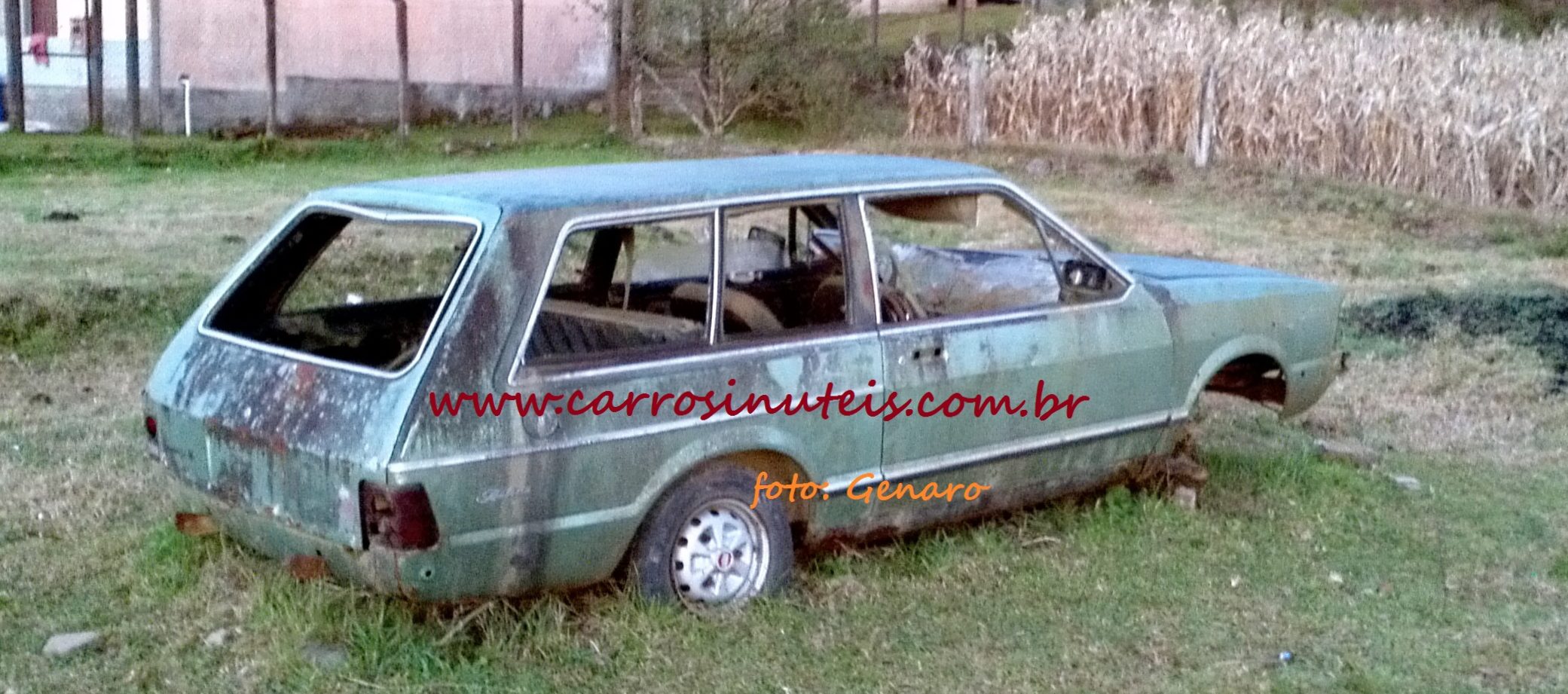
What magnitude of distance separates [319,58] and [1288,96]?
36.9ft

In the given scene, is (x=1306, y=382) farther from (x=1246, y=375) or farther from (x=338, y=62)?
(x=338, y=62)

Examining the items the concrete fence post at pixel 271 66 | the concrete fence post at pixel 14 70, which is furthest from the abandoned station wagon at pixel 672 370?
the concrete fence post at pixel 14 70

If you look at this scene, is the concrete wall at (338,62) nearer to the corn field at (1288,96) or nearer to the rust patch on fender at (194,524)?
the corn field at (1288,96)

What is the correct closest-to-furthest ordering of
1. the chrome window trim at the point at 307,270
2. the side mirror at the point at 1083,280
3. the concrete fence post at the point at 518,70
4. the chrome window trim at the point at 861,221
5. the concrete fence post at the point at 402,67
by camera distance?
the chrome window trim at the point at 307,270 → the chrome window trim at the point at 861,221 → the side mirror at the point at 1083,280 → the concrete fence post at the point at 402,67 → the concrete fence post at the point at 518,70

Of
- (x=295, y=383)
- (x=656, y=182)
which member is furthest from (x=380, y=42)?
(x=295, y=383)

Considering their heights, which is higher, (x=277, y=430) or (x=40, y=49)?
(x=40, y=49)

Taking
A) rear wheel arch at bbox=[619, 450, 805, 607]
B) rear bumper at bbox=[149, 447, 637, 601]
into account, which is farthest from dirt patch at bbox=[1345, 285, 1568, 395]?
rear bumper at bbox=[149, 447, 637, 601]

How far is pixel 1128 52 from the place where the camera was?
17.2m

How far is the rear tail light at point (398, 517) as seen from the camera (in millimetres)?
4039

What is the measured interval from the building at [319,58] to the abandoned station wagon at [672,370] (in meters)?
12.7

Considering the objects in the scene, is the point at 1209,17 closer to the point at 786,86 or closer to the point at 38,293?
the point at 786,86

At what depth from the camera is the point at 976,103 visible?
17.6m

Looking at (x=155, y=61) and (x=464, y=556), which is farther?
(x=155, y=61)

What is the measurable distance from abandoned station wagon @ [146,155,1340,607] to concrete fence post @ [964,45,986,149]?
11447mm
